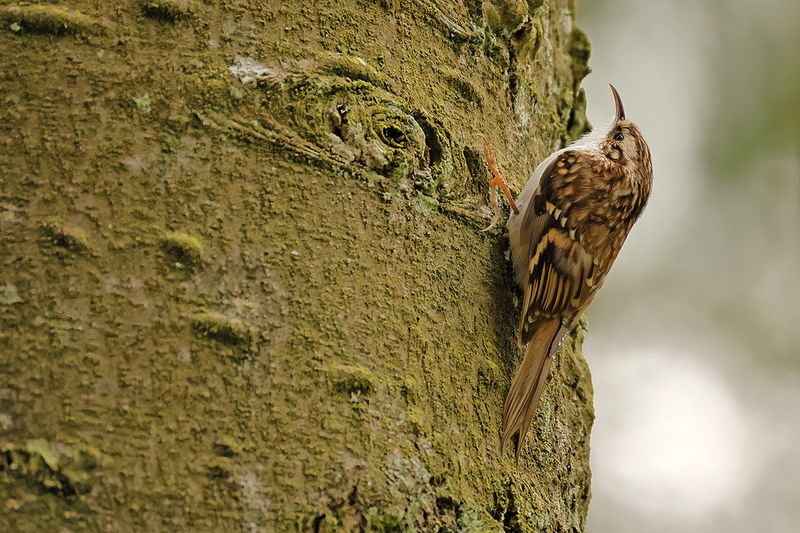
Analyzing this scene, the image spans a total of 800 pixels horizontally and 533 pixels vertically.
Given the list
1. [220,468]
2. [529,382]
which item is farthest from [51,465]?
[529,382]

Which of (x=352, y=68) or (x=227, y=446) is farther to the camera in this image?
(x=352, y=68)

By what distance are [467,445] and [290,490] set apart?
341mm

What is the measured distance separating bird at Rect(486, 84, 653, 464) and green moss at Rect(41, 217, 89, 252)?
0.70 meters

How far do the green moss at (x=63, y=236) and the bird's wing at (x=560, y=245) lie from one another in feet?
3.17

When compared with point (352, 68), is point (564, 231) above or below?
below

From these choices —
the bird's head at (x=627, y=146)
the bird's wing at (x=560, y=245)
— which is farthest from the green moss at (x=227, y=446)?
the bird's head at (x=627, y=146)

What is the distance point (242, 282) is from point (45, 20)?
1.50 ft

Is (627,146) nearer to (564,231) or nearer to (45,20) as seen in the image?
(564,231)

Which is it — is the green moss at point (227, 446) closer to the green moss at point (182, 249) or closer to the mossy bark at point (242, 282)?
the mossy bark at point (242, 282)

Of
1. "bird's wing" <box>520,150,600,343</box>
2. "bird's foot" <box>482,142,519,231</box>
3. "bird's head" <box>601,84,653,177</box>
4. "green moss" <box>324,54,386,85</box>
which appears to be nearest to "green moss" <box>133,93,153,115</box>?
"green moss" <box>324,54,386,85</box>

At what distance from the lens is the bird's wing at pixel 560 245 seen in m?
1.98

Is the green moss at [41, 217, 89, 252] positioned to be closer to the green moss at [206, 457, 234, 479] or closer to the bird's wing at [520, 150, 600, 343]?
the green moss at [206, 457, 234, 479]

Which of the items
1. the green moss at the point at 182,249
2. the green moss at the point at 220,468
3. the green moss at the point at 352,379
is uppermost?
the green moss at the point at 182,249

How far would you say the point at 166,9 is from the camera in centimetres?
127
